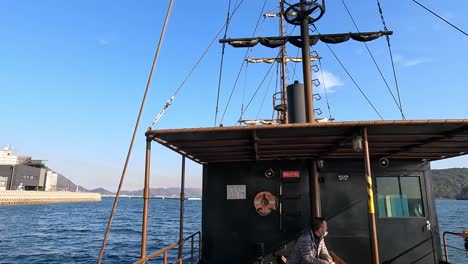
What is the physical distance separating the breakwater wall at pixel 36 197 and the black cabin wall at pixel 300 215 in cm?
8469

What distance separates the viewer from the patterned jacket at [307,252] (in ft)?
16.4

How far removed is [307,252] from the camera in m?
5.04

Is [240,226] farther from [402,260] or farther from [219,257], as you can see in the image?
[402,260]

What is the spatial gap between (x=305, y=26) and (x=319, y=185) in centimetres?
465

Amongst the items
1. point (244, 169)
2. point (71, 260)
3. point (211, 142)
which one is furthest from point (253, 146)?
point (71, 260)

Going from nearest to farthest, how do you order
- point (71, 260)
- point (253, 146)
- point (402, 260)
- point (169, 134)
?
point (169, 134)
point (253, 146)
point (402, 260)
point (71, 260)

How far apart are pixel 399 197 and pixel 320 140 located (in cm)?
373

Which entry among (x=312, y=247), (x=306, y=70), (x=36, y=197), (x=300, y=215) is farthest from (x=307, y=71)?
(x=36, y=197)

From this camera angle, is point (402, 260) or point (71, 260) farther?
point (71, 260)

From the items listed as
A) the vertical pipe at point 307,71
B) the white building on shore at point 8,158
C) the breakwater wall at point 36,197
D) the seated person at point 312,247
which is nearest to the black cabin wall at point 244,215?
the vertical pipe at point 307,71

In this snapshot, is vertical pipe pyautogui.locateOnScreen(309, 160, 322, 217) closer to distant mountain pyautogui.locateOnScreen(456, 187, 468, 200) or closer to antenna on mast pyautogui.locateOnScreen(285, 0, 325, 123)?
antenna on mast pyautogui.locateOnScreen(285, 0, 325, 123)

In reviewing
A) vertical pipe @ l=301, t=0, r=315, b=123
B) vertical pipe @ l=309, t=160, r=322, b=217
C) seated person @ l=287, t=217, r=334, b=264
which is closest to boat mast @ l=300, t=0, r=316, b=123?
vertical pipe @ l=301, t=0, r=315, b=123

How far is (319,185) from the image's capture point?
898cm

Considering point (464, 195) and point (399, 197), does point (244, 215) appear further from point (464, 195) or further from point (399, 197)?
point (464, 195)
